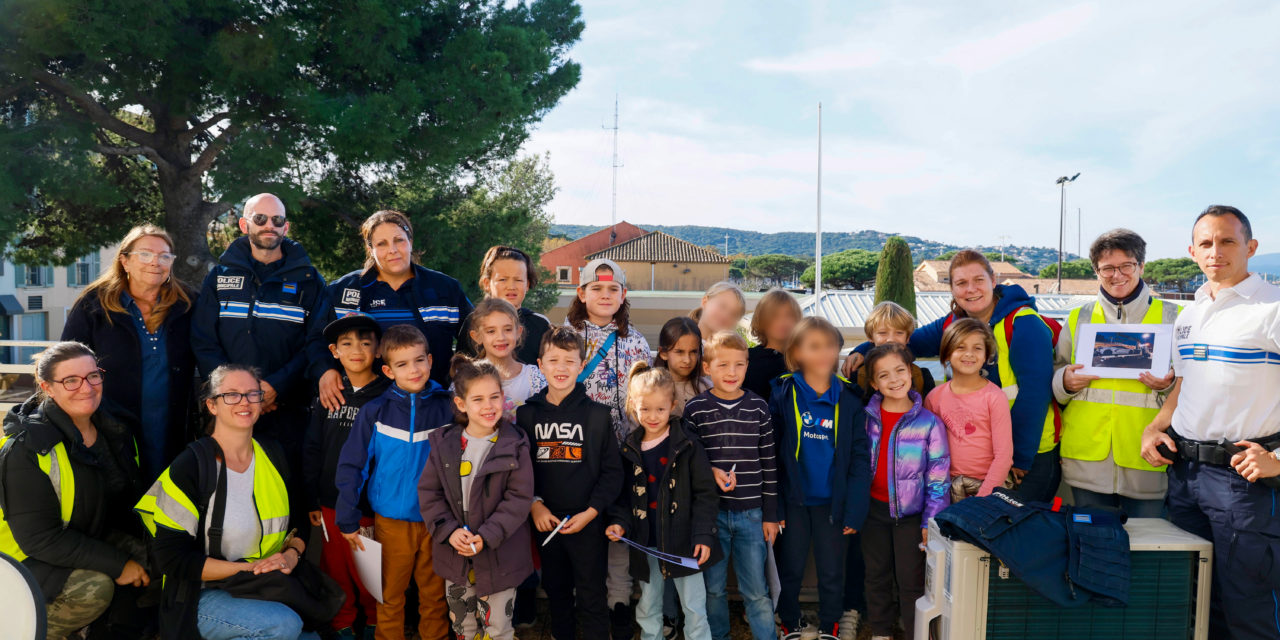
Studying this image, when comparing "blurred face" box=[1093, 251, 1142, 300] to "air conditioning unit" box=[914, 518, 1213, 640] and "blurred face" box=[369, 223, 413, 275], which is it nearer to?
"air conditioning unit" box=[914, 518, 1213, 640]

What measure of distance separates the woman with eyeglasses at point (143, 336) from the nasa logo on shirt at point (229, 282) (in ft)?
0.77

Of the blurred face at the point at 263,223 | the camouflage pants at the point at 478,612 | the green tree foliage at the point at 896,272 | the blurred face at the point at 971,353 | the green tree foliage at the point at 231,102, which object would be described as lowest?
the camouflage pants at the point at 478,612

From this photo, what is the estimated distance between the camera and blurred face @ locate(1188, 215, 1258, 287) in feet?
9.55

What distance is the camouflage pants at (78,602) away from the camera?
2965 mm

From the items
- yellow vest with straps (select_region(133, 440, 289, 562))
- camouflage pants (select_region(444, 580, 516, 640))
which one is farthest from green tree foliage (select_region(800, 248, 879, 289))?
yellow vest with straps (select_region(133, 440, 289, 562))

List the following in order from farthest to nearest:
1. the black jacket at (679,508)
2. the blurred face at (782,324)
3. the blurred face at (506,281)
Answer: the blurred face at (782,324), the blurred face at (506,281), the black jacket at (679,508)

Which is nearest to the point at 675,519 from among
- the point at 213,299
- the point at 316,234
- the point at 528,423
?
the point at 528,423

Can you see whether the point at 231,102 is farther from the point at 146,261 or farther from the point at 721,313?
the point at 721,313

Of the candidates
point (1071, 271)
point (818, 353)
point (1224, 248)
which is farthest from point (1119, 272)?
point (1071, 271)

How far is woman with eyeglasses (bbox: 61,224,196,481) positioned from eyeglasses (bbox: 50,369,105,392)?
0.98 ft

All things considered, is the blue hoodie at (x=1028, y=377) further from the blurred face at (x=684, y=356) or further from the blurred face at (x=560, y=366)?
the blurred face at (x=560, y=366)

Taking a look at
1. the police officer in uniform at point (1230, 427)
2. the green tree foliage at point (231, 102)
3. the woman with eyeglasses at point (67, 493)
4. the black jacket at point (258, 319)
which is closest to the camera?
the police officer in uniform at point (1230, 427)

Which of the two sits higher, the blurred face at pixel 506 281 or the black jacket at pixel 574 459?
the blurred face at pixel 506 281

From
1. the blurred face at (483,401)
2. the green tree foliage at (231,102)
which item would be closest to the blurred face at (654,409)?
the blurred face at (483,401)
